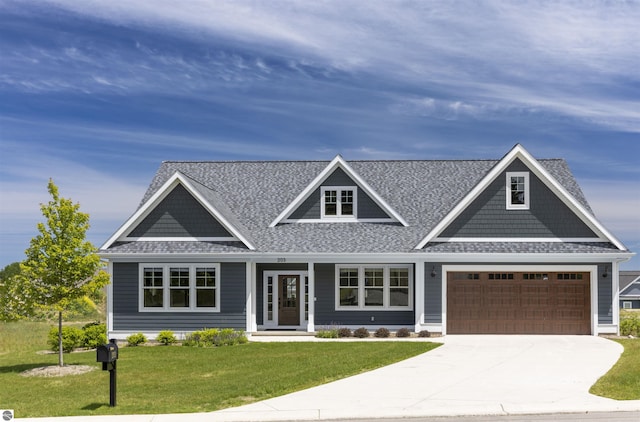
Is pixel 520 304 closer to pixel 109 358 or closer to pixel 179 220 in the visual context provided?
pixel 179 220

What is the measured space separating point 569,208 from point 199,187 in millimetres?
14317

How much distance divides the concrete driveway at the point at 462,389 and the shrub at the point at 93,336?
1228 cm

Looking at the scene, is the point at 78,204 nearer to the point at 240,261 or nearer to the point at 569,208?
the point at 240,261

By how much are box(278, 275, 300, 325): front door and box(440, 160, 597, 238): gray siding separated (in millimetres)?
6272

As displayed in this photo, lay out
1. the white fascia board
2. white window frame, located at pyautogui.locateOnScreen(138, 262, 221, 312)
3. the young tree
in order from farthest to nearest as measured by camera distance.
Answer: the white fascia board → white window frame, located at pyautogui.locateOnScreen(138, 262, 221, 312) → the young tree

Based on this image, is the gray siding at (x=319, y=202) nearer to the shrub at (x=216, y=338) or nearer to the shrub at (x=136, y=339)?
the shrub at (x=216, y=338)

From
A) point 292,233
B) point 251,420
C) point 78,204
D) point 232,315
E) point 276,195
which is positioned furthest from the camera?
point 276,195

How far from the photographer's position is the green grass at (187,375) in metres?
13.8

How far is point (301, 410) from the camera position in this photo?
40.7ft

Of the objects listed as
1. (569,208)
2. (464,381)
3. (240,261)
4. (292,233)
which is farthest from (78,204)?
(569,208)

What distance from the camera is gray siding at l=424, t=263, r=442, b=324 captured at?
2583 centimetres

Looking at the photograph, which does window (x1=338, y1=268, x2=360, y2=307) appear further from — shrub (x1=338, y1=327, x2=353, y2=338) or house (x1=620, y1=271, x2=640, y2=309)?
house (x1=620, y1=271, x2=640, y2=309)

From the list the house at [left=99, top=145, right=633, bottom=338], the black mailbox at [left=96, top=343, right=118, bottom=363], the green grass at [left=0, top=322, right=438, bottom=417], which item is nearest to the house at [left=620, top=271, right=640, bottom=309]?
the house at [left=99, top=145, right=633, bottom=338]

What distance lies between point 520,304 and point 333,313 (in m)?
7.02
